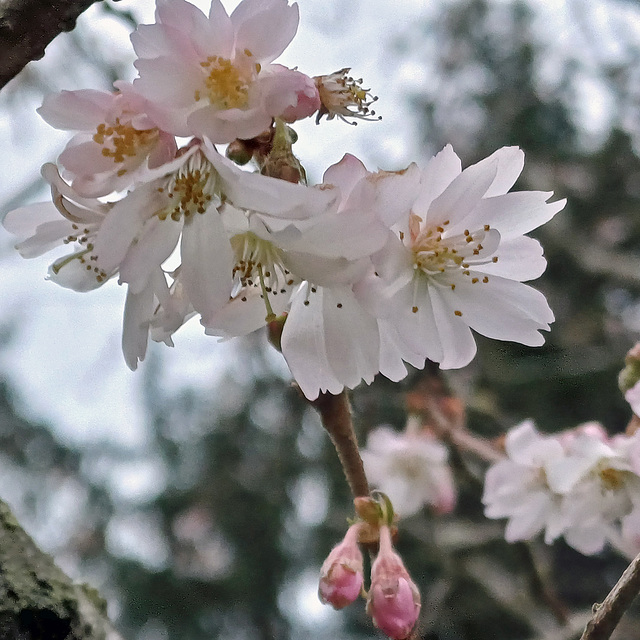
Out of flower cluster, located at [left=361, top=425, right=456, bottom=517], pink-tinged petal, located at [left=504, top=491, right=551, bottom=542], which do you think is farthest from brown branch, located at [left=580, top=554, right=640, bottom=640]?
flower cluster, located at [left=361, top=425, right=456, bottom=517]

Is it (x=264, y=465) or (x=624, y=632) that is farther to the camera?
(x=264, y=465)

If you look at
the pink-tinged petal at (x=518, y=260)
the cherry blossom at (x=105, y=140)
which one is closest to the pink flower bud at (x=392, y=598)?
the pink-tinged petal at (x=518, y=260)

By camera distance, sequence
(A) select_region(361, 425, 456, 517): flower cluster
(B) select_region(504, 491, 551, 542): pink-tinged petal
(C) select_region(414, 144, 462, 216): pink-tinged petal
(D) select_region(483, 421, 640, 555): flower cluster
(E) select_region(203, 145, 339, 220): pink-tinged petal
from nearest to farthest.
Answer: (E) select_region(203, 145, 339, 220): pink-tinged petal, (C) select_region(414, 144, 462, 216): pink-tinged petal, (D) select_region(483, 421, 640, 555): flower cluster, (B) select_region(504, 491, 551, 542): pink-tinged petal, (A) select_region(361, 425, 456, 517): flower cluster

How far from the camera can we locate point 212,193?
0.39 m

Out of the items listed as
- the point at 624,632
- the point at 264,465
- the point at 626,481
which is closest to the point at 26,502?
the point at 264,465

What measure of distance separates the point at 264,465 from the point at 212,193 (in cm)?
185

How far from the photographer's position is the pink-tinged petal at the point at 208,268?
14.4 inches

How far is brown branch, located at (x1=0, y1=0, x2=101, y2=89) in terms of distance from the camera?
0.36 metres

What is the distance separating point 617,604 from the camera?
0.38m

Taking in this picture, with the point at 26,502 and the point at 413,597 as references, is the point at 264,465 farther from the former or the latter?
the point at 413,597

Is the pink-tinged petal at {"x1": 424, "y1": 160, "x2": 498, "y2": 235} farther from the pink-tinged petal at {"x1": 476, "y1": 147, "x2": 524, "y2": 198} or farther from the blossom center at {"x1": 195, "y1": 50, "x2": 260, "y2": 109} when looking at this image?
the blossom center at {"x1": 195, "y1": 50, "x2": 260, "y2": 109}

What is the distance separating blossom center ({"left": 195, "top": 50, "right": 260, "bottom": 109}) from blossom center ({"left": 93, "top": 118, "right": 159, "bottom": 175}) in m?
0.05

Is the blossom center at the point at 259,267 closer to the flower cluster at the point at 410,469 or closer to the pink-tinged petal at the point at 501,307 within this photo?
the pink-tinged petal at the point at 501,307

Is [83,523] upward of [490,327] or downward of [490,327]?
downward
